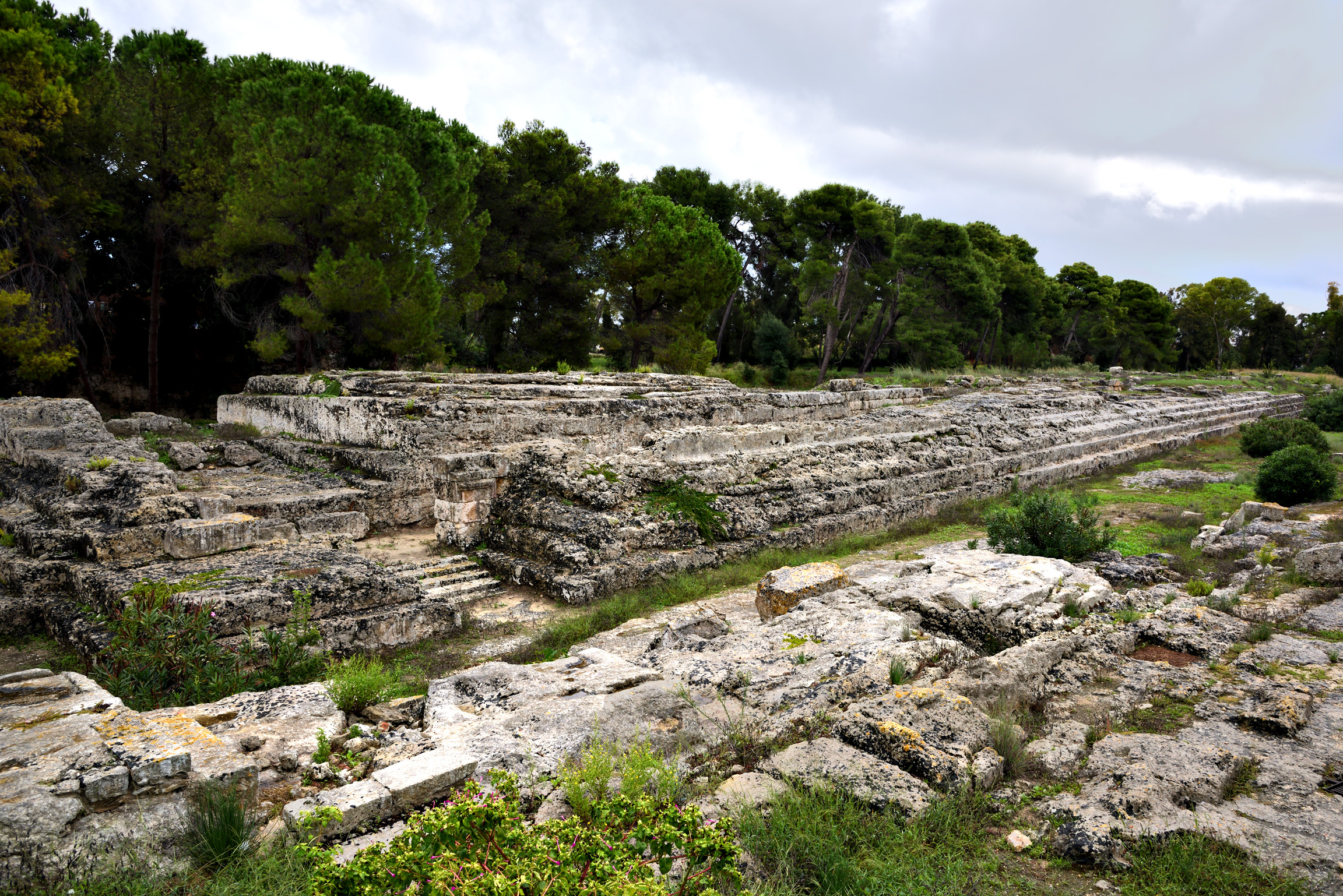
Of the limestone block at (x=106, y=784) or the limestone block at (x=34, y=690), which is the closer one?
the limestone block at (x=106, y=784)

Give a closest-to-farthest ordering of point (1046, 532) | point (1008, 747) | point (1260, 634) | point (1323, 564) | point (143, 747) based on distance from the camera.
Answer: point (143, 747), point (1008, 747), point (1260, 634), point (1323, 564), point (1046, 532)

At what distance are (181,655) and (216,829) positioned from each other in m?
2.24

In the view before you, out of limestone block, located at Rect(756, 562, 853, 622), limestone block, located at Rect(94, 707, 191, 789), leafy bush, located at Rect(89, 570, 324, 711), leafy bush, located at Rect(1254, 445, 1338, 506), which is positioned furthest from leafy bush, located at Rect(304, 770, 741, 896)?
leafy bush, located at Rect(1254, 445, 1338, 506)

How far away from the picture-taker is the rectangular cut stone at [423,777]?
9.27 feet

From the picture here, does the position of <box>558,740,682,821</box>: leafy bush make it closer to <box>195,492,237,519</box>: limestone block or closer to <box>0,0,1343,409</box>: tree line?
<box>195,492,237,519</box>: limestone block

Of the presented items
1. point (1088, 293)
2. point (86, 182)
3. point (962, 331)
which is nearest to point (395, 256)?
point (86, 182)

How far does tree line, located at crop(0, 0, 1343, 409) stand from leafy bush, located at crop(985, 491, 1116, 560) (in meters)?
12.6

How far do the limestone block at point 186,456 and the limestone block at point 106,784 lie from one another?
8480mm

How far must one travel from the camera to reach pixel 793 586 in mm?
5980

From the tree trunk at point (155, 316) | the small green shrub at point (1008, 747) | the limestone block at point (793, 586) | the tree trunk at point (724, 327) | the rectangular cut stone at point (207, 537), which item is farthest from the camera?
the tree trunk at point (724, 327)

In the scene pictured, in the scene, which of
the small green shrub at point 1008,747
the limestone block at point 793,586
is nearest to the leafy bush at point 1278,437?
the limestone block at point 793,586

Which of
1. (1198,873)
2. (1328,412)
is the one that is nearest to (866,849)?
(1198,873)

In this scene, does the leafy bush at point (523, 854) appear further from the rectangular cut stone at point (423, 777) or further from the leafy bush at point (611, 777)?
the rectangular cut stone at point (423, 777)

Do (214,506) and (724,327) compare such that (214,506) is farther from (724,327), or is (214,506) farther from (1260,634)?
(724,327)
